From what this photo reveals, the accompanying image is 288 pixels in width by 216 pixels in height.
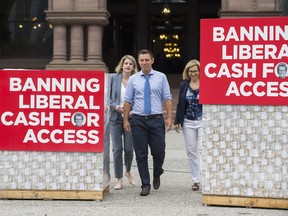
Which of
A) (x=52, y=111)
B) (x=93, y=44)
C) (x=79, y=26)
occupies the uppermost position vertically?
(x=79, y=26)

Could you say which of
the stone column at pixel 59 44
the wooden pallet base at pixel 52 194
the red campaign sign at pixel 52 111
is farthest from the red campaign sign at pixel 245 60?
the stone column at pixel 59 44

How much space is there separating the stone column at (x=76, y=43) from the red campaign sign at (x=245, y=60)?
14.8 m

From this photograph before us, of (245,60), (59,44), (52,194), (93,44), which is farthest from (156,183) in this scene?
(59,44)

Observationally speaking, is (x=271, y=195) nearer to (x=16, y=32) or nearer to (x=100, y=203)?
(x=100, y=203)

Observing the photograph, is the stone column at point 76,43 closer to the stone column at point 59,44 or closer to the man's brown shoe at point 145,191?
the stone column at point 59,44

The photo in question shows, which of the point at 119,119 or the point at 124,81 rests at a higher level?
the point at 124,81

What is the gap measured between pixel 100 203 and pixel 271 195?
2.02 m

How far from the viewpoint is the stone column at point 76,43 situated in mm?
21141

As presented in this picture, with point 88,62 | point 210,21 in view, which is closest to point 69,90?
point 210,21

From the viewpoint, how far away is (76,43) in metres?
21.2

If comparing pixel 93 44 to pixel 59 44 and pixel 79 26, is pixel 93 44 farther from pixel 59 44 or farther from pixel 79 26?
pixel 59 44

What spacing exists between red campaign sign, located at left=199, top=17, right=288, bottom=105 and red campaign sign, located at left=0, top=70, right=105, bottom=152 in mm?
1400

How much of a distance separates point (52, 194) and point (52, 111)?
3.36 feet

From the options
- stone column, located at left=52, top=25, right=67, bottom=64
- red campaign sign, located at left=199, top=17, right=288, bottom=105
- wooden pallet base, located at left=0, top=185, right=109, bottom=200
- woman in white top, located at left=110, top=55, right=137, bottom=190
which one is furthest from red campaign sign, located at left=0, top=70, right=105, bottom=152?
stone column, located at left=52, top=25, right=67, bottom=64
